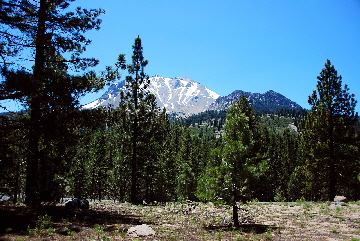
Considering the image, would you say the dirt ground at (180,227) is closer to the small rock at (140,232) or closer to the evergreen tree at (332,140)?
the small rock at (140,232)

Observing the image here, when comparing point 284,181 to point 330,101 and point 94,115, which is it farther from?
point 94,115

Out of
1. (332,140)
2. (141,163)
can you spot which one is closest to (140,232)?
(141,163)

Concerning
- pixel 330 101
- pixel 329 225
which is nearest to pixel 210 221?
pixel 329 225

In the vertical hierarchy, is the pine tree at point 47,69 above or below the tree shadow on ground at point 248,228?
above

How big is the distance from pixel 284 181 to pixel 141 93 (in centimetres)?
4741

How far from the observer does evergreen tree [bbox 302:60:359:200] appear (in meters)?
25.4

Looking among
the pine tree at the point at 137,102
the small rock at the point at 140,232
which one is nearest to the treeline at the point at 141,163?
the pine tree at the point at 137,102

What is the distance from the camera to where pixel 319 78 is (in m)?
27.9

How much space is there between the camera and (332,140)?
2584cm

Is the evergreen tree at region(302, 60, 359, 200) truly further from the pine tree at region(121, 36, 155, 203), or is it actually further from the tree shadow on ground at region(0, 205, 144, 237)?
the tree shadow on ground at region(0, 205, 144, 237)

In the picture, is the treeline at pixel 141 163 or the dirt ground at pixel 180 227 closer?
the dirt ground at pixel 180 227

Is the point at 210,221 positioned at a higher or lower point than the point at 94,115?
lower

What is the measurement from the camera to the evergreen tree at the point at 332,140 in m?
25.4

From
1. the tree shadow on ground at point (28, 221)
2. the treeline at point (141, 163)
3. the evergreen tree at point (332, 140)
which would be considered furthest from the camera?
the evergreen tree at point (332, 140)
